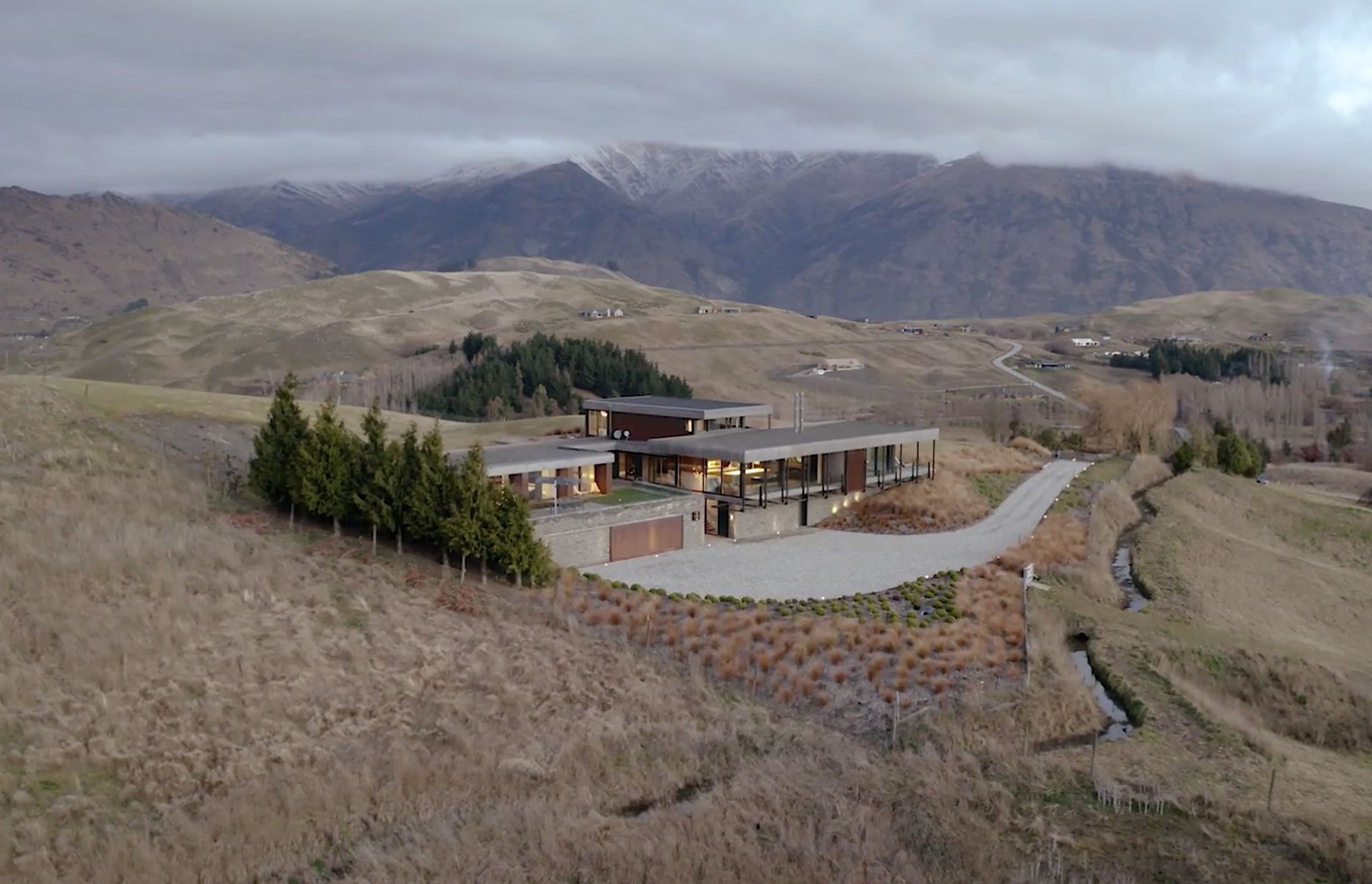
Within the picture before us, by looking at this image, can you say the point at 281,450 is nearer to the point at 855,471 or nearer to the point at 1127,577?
the point at 855,471

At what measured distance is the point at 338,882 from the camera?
42.3ft

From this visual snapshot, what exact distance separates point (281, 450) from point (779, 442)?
1846 cm

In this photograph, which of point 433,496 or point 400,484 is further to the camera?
point 400,484

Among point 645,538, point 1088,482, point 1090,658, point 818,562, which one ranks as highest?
point 1088,482

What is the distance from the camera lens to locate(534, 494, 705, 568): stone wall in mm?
31156

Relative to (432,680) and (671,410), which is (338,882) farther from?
(671,410)

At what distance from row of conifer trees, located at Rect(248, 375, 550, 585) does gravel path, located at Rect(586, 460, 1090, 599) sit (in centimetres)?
472

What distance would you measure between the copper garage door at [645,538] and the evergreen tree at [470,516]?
6.81 m

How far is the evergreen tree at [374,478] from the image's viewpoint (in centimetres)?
2822

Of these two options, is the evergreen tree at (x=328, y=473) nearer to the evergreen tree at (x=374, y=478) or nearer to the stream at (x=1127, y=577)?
the evergreen tree at (x=374, y=478)

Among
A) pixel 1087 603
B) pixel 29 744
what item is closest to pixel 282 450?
pixel 29 744

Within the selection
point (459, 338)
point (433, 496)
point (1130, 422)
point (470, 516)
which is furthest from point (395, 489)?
point (459, 338)

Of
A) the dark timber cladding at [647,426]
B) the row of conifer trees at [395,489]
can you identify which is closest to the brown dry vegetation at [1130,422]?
the dark timber cladding at [647,426]

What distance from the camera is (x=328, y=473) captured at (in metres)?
29.2
